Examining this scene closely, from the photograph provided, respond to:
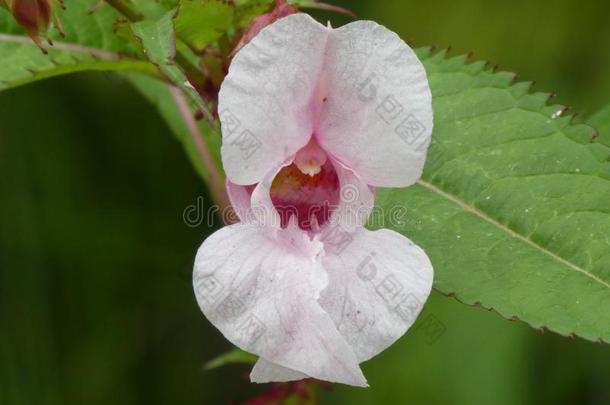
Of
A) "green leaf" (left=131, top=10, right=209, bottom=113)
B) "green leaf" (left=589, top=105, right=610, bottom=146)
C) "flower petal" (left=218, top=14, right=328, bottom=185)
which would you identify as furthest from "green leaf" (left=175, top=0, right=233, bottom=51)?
Result: "green leaf" (left=589, top=105, right=610, bottom=146)

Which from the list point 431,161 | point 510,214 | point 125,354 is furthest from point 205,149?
point 125,354

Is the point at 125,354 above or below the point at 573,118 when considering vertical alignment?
below

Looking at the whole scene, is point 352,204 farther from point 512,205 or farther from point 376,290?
point 512,205

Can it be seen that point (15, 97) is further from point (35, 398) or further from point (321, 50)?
point (321, 50)

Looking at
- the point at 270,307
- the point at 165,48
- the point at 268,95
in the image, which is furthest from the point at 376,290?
the point at 165,48

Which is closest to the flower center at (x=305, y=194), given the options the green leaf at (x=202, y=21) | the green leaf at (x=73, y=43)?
the green leaf at (x=202, y=21)

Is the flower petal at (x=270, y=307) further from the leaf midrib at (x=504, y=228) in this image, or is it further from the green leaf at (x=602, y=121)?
the green leaf at (x=602, y=121)

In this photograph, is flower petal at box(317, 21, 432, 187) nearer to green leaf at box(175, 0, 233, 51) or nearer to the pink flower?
the pink flower
